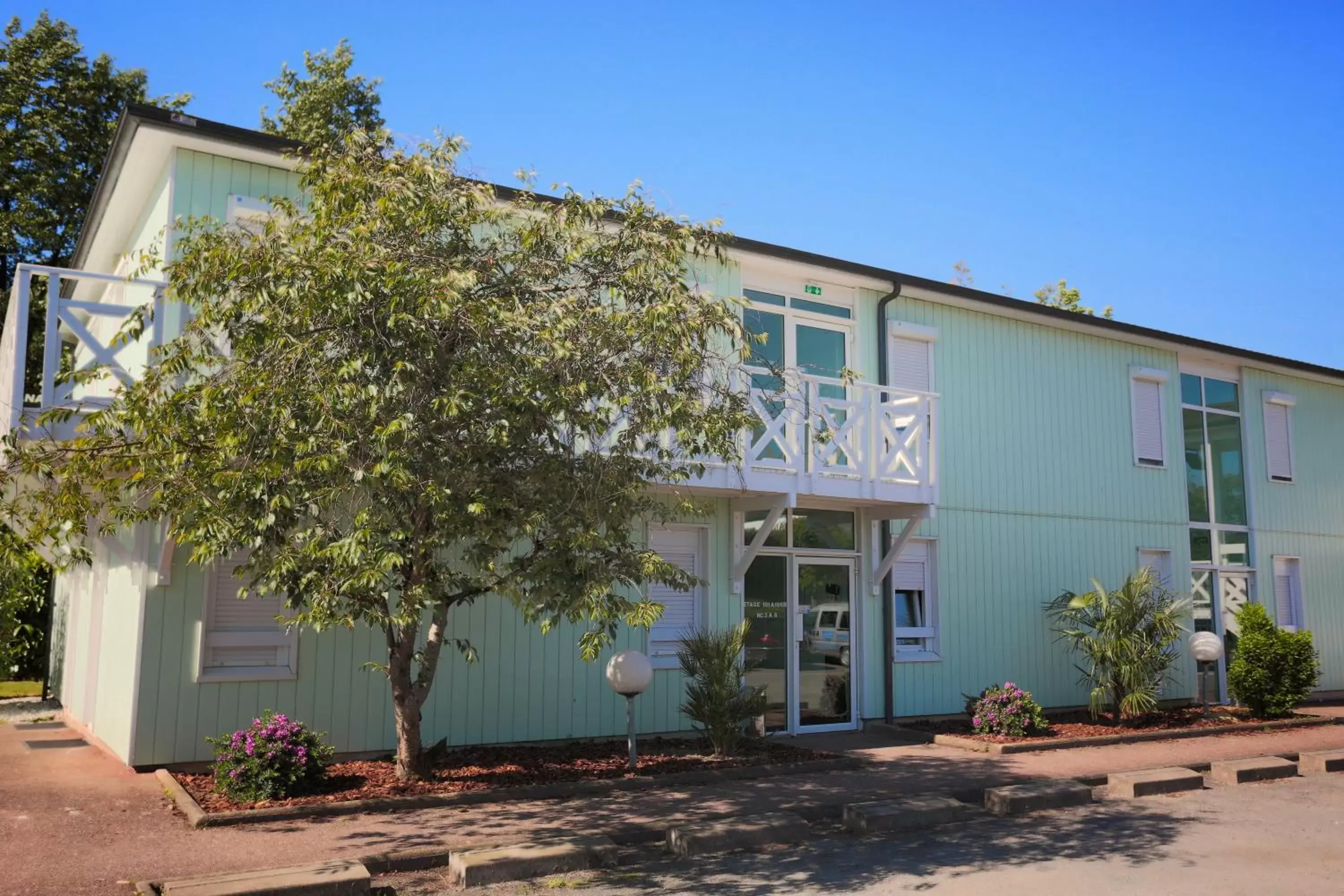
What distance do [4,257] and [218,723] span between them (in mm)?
18635

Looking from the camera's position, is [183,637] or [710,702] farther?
[710,702]

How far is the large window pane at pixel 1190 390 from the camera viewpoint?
1800cm

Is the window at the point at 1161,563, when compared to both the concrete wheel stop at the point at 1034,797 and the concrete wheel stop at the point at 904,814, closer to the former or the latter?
the concrete wheel stop at the point at 1034,797

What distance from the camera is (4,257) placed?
2391 cm

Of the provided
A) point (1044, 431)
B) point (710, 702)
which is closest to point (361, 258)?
point (710, 702)

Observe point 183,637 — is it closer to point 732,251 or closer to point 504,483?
point 504,483

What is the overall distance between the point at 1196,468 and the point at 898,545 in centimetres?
729

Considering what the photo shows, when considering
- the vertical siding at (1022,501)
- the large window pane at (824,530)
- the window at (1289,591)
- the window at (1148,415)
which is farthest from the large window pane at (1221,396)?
the large window pane at (824,530)

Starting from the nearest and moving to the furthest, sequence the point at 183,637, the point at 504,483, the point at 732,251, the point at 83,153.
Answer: the point at 504,483 → the point at 183,637 → the point at 732,251 → the point at 83,153

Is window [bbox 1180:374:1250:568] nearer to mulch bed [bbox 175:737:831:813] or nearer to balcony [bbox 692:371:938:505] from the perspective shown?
balcony [bbox 692:371:938:505]

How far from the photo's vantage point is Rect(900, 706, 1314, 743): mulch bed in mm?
13164

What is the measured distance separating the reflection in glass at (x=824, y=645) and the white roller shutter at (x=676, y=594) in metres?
1.45

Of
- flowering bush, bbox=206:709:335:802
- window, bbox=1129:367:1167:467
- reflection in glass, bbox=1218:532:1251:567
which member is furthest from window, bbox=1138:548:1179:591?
flowering bush, bbox=206:709:335:802

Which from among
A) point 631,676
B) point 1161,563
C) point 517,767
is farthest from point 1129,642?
point 517,767
